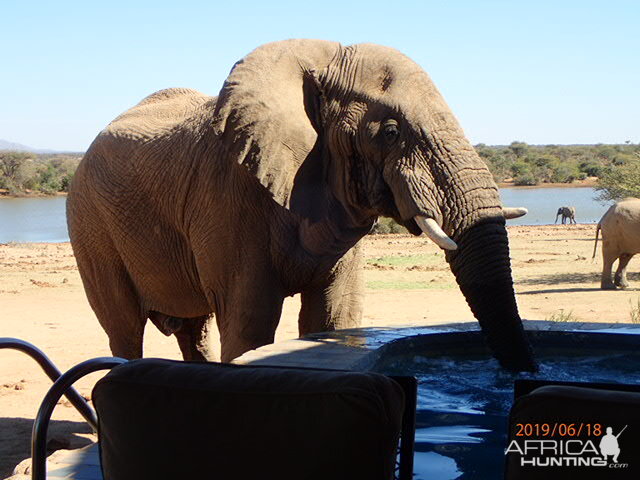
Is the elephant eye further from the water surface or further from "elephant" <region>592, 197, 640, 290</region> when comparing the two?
the water surface

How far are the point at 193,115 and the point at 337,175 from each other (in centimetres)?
133

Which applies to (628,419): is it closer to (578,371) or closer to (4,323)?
(578,371)

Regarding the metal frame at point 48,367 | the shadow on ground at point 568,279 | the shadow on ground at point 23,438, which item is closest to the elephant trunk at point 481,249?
the metal frame at point 48,367

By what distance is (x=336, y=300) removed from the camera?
18.9 ft

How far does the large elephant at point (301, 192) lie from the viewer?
186 inches

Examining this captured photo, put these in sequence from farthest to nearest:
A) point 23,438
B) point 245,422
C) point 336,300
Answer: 1. point 23,438
2. point 336,300
3. point 245,422

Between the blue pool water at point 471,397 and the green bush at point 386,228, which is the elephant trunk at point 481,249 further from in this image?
the green bush at point 386,228

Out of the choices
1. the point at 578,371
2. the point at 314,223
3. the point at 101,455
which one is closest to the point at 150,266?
the point at 314,223

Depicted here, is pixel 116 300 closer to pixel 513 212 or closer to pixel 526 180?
pixel 513 212

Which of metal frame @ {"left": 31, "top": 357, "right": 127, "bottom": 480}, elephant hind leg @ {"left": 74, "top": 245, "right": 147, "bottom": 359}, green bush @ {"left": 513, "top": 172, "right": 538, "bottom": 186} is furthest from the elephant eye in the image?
green bush @ {"left": 513, "top": 172, "right": 538, "bottom": 186}

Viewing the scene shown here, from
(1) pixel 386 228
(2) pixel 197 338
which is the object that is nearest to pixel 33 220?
(1) pixel 386 228

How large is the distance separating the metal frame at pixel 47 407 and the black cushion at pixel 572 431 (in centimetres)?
97

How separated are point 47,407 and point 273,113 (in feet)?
10.3

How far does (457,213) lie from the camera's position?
15.4ft
